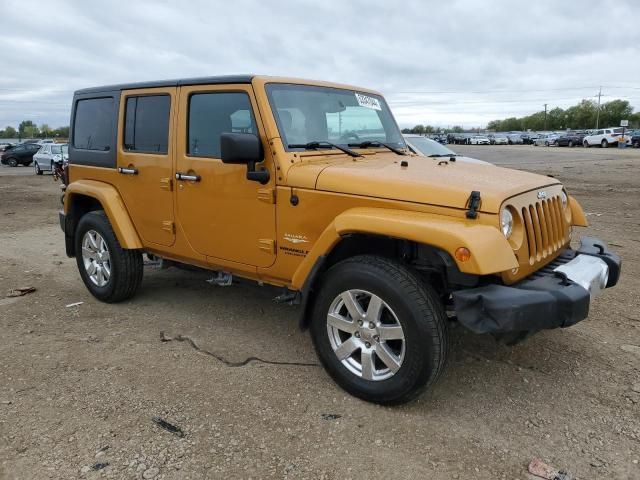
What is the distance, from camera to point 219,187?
401 centimetres

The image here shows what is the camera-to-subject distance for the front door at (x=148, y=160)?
4.43 meters

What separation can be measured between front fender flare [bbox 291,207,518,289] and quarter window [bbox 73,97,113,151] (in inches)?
111

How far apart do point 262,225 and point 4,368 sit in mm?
2119

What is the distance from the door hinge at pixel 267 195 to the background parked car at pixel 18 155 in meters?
34.7

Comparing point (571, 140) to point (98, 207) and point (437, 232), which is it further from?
point (437, 232)

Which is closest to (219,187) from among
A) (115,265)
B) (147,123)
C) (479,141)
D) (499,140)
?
(147,123)

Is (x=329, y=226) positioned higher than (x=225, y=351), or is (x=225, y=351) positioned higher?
(x=329, y=226)

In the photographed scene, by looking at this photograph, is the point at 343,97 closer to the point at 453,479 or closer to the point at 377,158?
the point at 377,158

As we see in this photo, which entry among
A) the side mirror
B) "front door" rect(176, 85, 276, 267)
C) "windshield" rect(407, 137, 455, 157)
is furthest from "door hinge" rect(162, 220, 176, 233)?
"windshield" rect(407, 137, 455, 157)

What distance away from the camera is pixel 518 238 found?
308cm

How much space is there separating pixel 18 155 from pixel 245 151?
35147mm

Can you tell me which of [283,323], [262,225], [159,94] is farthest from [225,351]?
[159,94]

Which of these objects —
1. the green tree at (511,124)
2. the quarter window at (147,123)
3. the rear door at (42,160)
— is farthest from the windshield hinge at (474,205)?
the green tree at (511,124)

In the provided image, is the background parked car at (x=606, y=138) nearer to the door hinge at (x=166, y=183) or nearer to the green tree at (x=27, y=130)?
the door hinge at (x=166, y=183)
